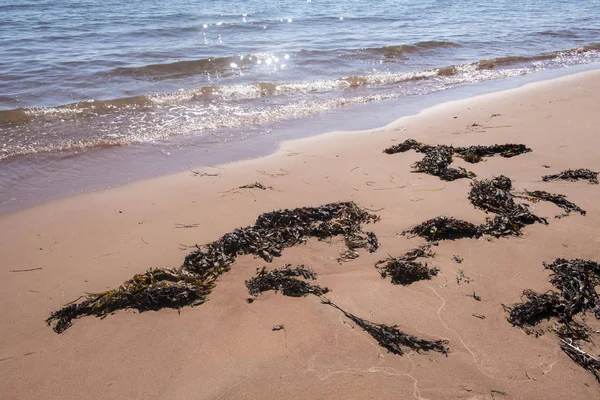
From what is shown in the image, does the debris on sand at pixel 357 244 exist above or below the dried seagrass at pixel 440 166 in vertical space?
below

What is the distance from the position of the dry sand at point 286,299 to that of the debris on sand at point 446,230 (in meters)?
0.13

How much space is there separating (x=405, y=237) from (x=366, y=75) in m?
7.06

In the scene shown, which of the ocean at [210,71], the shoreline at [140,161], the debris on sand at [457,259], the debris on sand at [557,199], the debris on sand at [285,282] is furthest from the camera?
the ocean at [210,71]

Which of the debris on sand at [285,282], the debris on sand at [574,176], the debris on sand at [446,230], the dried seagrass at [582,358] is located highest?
the debris on sand at [574,176]

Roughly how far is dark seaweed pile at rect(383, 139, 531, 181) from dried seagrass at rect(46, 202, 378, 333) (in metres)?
1.25

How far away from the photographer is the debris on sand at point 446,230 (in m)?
3.55

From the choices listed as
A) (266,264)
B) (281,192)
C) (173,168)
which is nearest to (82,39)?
(173,168)

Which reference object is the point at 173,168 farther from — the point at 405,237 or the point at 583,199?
the point at 583,199

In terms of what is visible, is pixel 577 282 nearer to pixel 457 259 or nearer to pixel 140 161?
pixel 457 259

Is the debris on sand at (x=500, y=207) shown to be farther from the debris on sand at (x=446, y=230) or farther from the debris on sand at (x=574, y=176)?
the debris on sand at (x=574, y=176)

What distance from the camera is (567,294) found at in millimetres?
2834

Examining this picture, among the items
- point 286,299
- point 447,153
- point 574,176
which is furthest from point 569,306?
point 447,153

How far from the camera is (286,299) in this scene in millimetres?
2941

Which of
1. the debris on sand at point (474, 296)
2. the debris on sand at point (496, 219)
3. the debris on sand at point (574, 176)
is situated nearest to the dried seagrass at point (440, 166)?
the debris on sand at point (496, 219)
